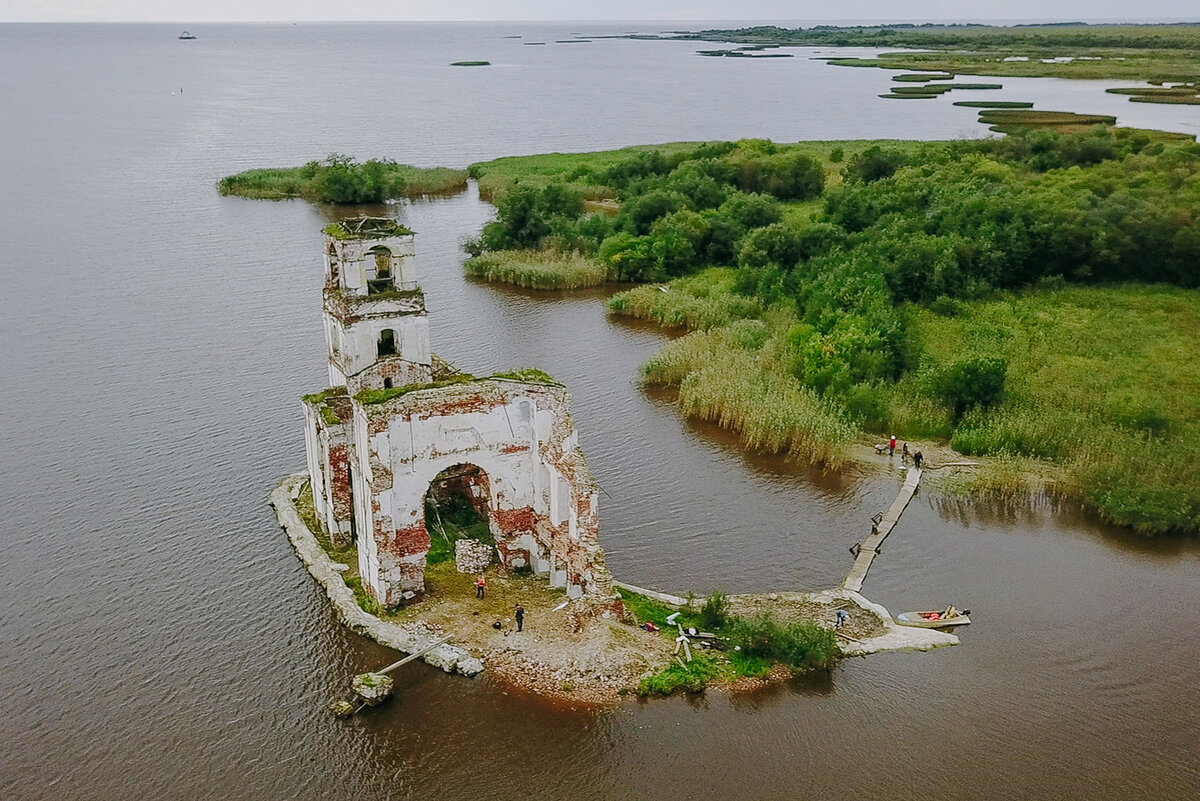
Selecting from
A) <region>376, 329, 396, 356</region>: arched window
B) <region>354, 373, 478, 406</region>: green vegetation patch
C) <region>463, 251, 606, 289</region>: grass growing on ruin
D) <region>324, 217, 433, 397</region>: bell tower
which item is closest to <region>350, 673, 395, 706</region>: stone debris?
<region>354, 373, 478, 406</region>: green vegetation patch

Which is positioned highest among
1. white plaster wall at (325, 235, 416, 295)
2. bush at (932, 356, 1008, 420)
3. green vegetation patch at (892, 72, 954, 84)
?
green vegetation patch at (892, 72, 954, 84)

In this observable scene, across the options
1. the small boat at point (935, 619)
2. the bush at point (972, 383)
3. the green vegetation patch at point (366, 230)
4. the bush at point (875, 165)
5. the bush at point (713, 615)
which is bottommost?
the small boat at point (935, 619)

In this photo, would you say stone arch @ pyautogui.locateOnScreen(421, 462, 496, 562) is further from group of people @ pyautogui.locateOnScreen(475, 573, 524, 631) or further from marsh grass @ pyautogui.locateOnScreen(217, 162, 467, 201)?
marsh grass @ pyautogui.locateOnScreen(217, 162, 467, 201)

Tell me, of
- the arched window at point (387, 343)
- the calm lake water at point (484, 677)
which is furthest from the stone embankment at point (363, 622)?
the arched window at point (387, 343)

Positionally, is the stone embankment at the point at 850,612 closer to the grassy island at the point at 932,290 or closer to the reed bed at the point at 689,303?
the grassy island at the point at 932,290

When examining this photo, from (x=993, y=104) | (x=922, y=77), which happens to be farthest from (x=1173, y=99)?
(x=922, y=77)

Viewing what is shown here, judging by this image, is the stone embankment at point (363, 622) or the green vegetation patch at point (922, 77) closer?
the stone embankment at point (363, 622)

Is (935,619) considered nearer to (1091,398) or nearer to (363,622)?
(363,622)
